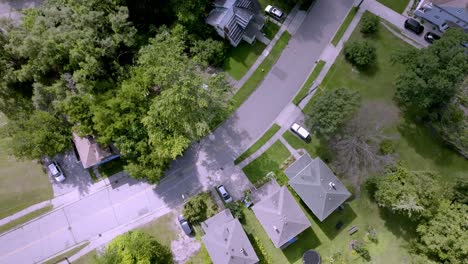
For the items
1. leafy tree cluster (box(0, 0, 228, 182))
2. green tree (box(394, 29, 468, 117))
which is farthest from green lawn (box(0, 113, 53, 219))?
green tree (box(394, 29, 468, 117))

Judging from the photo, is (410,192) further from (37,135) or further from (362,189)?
(37,135)

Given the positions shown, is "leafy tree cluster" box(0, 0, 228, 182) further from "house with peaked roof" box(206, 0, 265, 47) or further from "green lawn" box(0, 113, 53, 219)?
"green lawn" box(0, 113, 53, 219)

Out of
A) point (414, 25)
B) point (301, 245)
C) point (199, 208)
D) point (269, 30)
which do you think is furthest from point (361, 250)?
point (269, 30)

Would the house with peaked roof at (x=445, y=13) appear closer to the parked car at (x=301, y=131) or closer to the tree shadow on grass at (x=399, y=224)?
the parked car at (x=301, y=131)

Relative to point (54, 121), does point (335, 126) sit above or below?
above

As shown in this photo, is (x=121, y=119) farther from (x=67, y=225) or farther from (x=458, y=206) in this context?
(x=458, y=206)

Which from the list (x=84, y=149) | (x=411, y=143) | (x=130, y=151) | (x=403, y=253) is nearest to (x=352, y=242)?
(x=403, y=253)
